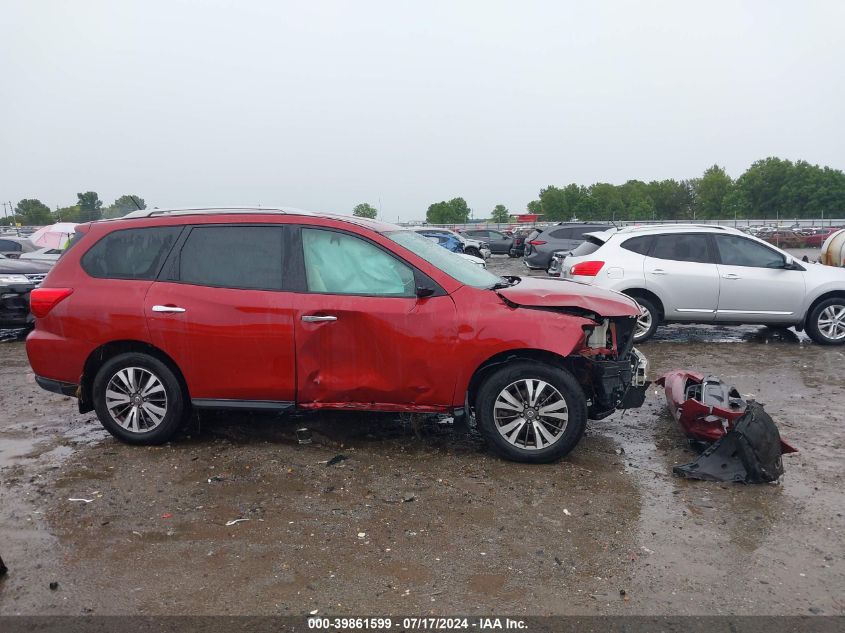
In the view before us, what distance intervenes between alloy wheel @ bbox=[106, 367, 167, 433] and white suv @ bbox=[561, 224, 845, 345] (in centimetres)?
651

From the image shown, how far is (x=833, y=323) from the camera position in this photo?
31.9 feet

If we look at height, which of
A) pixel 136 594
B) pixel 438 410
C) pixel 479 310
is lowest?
pixel 136 594

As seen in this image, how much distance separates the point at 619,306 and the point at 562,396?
2.74ft

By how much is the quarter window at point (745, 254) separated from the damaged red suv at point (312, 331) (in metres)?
5.23

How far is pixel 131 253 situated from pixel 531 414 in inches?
132

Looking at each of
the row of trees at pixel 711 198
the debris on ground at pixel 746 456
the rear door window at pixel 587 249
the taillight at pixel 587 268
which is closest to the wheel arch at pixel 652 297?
the taillight at pixel 587 268

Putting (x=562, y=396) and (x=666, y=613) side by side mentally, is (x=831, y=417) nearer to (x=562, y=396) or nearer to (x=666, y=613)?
(x=562, y=396)

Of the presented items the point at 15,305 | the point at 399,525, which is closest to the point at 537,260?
the point at 15,305

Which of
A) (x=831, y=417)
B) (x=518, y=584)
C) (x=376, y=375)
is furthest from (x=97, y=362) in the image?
(x=831, y=417)

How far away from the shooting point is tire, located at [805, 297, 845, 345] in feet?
31.9

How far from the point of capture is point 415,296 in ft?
16.7

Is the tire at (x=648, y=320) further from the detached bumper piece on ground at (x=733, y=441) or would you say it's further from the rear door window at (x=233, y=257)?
the rear door window at (x=233, y=257)

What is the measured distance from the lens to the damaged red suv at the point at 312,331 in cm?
497

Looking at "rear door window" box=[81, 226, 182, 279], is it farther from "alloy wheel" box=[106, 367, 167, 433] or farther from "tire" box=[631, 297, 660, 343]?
"tire" box=[631, 297, 660, 343]
